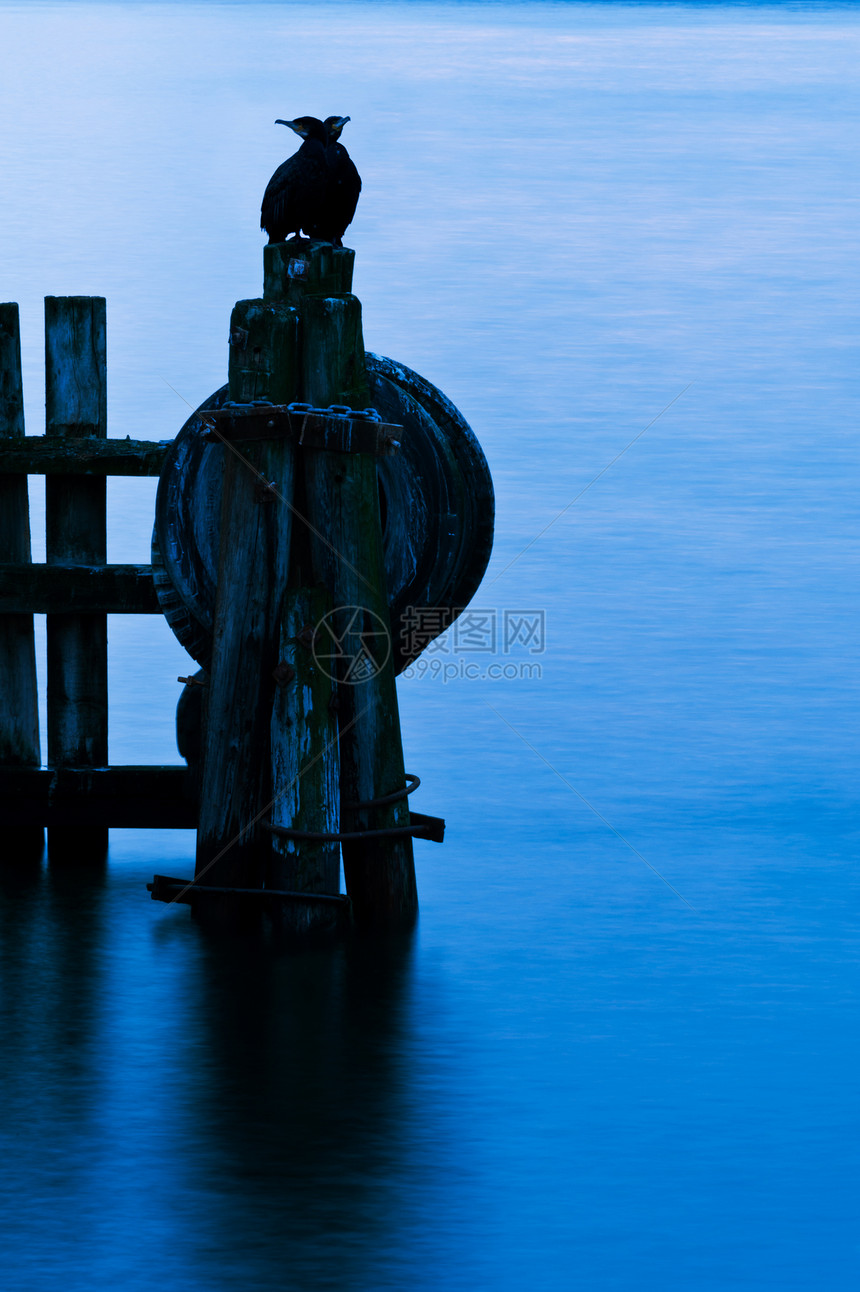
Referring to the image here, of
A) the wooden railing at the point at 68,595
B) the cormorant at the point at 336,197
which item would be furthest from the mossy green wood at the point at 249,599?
the wooden railing at the point at 68,595

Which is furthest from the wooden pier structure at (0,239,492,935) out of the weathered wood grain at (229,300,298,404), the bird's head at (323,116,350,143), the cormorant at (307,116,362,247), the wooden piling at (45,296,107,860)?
the bird's head at (323,116,350,143)

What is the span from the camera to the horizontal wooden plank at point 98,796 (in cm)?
858

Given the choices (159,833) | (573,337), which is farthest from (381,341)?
(159,833)

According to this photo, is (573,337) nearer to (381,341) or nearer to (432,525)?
(381,341)

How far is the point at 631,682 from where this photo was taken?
11984 millimetres

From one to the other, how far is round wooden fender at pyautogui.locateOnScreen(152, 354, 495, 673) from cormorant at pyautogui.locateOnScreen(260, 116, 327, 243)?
1.93 feet

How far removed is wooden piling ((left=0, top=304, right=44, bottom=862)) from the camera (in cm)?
864

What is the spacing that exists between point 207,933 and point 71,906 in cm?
68

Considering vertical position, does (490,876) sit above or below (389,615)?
below

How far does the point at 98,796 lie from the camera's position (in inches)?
339

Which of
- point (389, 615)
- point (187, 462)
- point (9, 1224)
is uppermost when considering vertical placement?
point (187, 462)

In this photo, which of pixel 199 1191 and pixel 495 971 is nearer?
pixel 199 1191

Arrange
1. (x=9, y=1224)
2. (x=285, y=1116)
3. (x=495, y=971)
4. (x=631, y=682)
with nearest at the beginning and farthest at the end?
1. (x=9, y=1224)
2. (x=285, y=1116)
3. (x=495, y=971)
4. (x=631, y=682)

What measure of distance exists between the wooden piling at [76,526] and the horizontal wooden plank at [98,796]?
101 mm
